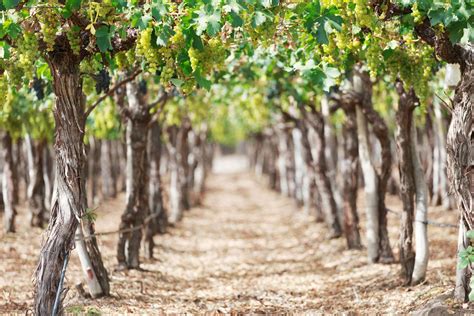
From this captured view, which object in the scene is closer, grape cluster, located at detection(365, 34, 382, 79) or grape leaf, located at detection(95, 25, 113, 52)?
grape leaf, located at detection(95, 25, 113, 52)

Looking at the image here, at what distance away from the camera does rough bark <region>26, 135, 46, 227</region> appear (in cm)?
1499

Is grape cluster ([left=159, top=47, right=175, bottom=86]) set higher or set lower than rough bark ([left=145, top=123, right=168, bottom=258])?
higher

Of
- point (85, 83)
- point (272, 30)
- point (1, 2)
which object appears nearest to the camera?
point (1, 2)

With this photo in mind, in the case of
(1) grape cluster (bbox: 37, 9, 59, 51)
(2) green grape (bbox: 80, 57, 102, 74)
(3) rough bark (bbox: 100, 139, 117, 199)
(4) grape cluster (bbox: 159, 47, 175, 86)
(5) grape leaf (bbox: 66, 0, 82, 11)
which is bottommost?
(3) rough bark (bbox: 100, 139, 117, 199)

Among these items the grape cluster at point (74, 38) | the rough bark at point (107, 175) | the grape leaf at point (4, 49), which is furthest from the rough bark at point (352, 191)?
the rough bark at point (107, 175)

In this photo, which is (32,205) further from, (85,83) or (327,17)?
(327,17)

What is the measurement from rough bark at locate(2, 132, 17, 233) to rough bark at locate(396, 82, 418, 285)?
9426 mm

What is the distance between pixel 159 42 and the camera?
216 inches

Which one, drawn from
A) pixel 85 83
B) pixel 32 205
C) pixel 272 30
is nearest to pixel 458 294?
pixel 272 30

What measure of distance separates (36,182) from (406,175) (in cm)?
983

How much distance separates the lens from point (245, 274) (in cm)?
1084

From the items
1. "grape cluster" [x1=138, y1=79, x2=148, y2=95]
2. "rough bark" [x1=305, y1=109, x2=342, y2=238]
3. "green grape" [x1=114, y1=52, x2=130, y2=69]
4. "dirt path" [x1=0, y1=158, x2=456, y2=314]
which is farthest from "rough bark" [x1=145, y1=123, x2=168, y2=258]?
"green grape" [x1=114, y1=52, x2=130, y2=69]

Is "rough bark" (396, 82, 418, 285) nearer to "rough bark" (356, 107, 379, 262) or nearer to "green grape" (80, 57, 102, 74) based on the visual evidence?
"rough bark" (356, 107, 379, 262)

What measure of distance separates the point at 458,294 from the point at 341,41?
2797mm
